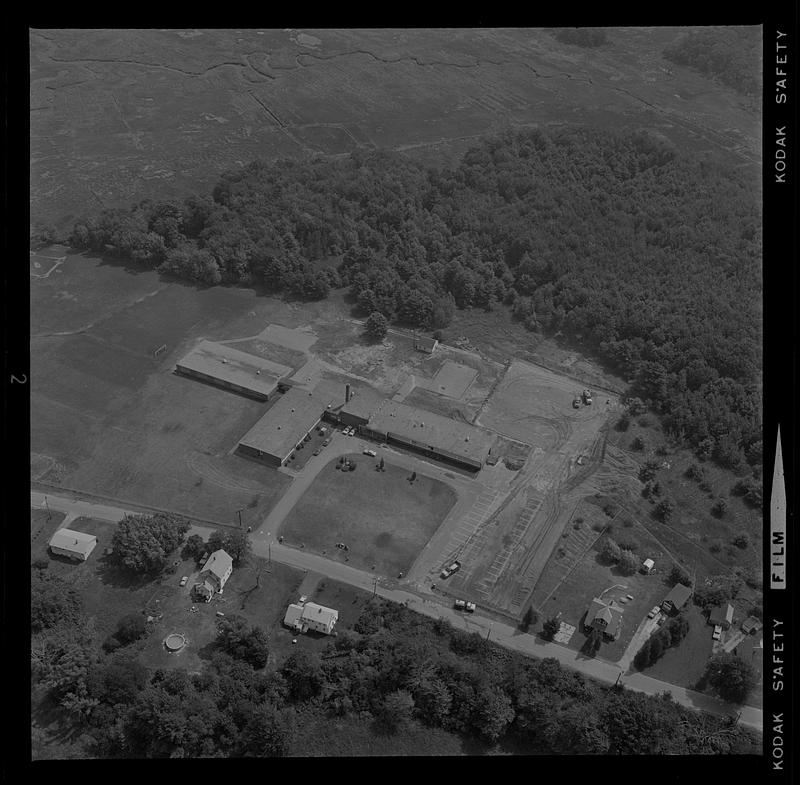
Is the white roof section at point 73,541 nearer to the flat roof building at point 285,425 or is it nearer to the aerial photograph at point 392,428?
the aerial photograph at point 392,428

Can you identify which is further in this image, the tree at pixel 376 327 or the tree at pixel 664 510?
the tree at pixel 376 327

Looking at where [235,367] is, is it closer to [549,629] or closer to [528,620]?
[528,620]

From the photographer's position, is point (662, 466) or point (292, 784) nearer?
point (292, 784)

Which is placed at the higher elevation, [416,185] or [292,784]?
[416,185]

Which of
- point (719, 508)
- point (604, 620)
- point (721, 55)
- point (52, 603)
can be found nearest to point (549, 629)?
point (604, 620)

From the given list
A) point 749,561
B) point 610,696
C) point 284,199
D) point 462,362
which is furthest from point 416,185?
point 610,696

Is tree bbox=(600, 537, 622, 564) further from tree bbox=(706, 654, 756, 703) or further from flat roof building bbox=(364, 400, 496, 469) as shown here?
flat roof building bbox=(364, 400, 496, 469)

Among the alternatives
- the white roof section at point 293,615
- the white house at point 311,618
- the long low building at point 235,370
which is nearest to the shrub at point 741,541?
the white house at point 311,618
